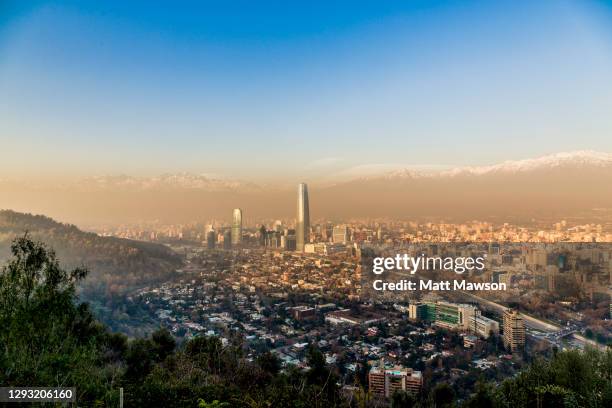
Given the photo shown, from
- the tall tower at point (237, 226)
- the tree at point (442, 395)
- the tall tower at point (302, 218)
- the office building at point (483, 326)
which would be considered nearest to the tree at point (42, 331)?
the tree at point (442, 395)

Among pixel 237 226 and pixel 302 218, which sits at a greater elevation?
pixel 302 218

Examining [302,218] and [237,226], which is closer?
[302,218]

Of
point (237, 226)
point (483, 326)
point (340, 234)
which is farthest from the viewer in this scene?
point (237, 226)

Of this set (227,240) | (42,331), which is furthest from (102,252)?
(42,331)

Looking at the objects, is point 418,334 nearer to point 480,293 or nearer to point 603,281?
point 480,293

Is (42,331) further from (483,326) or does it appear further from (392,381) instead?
(483,326)

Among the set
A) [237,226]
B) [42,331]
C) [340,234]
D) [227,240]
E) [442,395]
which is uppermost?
[237,226]

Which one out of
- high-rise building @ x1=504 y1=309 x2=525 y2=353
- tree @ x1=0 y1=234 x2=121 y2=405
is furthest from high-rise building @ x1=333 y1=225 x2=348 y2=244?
tree @ x1=0 y1=234 x2=121 y2=405
